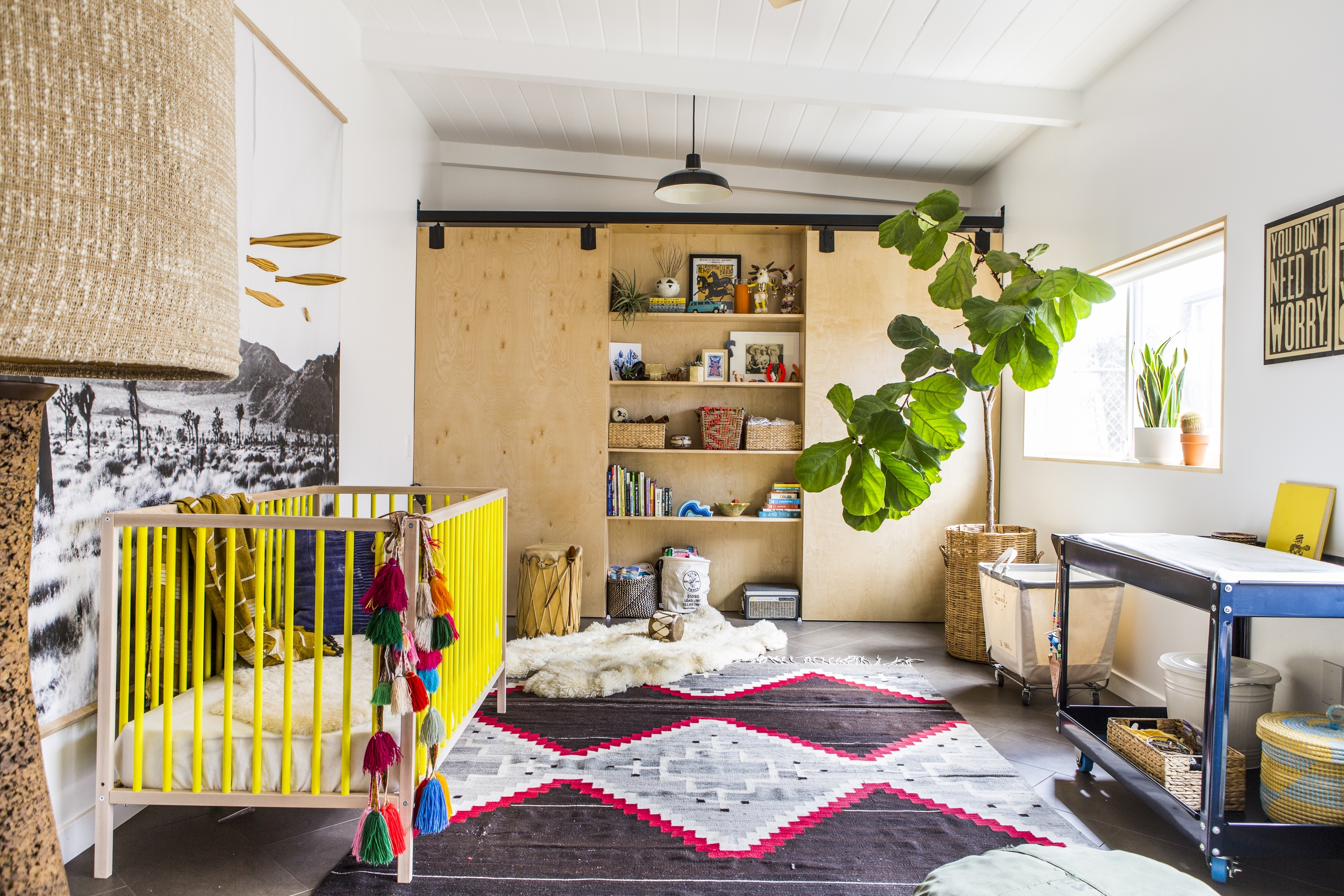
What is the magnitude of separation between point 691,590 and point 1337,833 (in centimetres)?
281

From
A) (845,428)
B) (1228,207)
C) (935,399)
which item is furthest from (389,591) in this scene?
(845,428)

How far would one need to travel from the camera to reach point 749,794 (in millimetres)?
2049

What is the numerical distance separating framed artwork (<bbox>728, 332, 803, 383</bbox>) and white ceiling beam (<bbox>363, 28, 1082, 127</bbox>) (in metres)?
1.36

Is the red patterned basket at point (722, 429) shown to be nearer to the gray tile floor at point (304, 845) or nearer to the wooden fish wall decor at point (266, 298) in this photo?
the gray tile floor at point (304, 845)

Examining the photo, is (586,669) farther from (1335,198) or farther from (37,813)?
(1335,198)

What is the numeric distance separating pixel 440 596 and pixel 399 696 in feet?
0.71

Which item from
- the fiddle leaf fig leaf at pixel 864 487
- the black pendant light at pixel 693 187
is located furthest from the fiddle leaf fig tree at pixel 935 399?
the black pendant light at pixel 693 187

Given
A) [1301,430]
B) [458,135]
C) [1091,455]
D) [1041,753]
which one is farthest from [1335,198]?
[458,135]

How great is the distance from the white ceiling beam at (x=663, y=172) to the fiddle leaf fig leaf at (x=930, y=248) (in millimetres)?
1988

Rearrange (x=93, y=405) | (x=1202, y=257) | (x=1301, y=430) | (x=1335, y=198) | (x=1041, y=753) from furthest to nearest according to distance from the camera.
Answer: (x=1202, y=257)
(x=1041, y=753)
(x=1301, y=430)
(x=1335, y=198)
(x=93, y=405)

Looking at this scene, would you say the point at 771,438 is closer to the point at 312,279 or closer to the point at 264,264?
the point at 312,279

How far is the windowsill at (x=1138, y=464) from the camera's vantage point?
8.21 feet

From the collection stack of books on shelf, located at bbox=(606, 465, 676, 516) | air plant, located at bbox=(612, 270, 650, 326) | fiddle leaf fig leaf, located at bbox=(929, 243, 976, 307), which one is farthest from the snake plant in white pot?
air plant, located at bbox=(612, 270, 650, 326)

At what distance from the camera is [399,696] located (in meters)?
1.51
